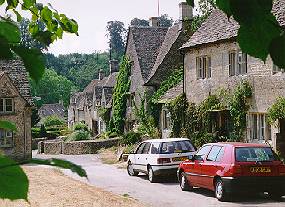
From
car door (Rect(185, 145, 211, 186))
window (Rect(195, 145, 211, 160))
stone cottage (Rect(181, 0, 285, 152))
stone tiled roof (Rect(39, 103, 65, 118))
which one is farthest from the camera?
stone tiled roof (Rect(39, 103, 65, 118))

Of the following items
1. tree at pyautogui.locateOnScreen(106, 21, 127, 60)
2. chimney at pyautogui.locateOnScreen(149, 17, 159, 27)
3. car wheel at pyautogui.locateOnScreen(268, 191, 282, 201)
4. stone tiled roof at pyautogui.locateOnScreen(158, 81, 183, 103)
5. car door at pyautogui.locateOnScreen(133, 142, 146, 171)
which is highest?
tree at pyautogui.locateOnScreen(106, 21, 127, 60)

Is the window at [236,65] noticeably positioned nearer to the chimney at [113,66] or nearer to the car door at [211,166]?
the car door at [211,166]

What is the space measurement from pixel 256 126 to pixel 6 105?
57.9 feet

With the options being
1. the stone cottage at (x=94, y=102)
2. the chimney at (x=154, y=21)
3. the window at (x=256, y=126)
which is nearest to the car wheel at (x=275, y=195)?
the window at (x=256, y=126)

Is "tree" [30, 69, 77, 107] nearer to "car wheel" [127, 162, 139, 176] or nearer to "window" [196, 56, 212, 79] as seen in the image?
"window" [196, 56, 212, 79]

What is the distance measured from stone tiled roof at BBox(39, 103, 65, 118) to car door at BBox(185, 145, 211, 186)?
8933cm

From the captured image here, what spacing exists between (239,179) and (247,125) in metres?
9.06

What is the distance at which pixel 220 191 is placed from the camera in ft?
47.5

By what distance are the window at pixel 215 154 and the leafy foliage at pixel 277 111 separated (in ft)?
→ 17.8

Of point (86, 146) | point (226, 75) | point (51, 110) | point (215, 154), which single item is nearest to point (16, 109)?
point (86, 146)

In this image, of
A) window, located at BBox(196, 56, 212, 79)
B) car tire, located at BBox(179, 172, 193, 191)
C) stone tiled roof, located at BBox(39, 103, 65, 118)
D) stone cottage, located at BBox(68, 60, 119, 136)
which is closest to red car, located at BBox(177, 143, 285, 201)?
car tire, located at BBox(179, 172, 193, 191)

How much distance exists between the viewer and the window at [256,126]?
2184 cm

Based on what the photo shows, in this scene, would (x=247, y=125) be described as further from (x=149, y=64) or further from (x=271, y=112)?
(x=149, y=64)

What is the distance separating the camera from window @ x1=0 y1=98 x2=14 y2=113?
33562 millimetres
